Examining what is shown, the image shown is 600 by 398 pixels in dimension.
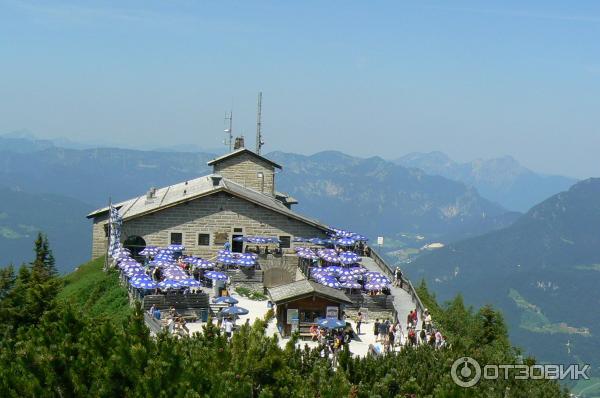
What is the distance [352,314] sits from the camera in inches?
1633

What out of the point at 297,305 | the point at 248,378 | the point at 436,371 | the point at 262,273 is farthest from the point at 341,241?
the point at 248,378

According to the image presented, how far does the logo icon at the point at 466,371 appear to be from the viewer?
79.3 feet

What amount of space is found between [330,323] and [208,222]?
22.2 m

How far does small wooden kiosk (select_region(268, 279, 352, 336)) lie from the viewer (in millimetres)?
35906

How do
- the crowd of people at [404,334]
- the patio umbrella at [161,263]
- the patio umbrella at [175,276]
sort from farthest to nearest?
the patio umbrella at [161,263] → the patio umbrella at [175,276] → the crowd of people at [404,334]

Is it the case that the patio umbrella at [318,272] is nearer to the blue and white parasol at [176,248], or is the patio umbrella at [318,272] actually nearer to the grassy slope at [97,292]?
the grassy slope at [97,292]

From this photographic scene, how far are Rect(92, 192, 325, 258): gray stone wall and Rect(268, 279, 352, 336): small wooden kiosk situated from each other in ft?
A: 63.4

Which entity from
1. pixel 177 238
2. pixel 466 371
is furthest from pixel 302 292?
pixel 177 238

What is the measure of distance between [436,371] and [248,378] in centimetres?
680

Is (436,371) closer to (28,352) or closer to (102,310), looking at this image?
(28,352)

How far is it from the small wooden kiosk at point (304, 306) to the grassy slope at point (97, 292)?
308 inches

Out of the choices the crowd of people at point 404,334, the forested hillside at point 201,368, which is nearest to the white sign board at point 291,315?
the crowd of people at point 404,334

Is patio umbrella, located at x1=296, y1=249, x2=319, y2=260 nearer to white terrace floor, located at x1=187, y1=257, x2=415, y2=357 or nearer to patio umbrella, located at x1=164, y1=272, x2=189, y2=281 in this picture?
white terrace floor, located at x1=187, y1=257, x2=415, y2=357

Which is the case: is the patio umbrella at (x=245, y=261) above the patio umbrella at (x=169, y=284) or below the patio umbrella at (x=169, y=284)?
above
